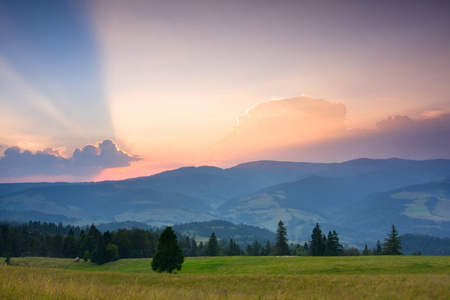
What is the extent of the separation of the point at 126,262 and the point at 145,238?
96.0 ft

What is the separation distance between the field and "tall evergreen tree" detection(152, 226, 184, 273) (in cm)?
752

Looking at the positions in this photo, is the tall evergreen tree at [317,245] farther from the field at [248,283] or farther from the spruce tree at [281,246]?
the field at [248,283]

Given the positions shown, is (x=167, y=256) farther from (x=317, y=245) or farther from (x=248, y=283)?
(x=317, y=245)

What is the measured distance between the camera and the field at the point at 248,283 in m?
10.7

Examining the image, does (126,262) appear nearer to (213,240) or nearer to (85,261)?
(85,261)

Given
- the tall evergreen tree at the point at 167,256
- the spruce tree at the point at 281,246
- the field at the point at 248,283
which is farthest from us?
the spruce tree at the point at 281,246

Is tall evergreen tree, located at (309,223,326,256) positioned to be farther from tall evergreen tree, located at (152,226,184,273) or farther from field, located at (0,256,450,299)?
tall evergreen tree, located at (152,226,184,273)

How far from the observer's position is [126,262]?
80188 mm

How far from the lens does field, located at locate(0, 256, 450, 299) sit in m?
10.7

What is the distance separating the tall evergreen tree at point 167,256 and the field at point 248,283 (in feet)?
24.7

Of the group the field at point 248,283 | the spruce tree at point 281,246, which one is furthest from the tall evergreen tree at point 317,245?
the field at point 248,283

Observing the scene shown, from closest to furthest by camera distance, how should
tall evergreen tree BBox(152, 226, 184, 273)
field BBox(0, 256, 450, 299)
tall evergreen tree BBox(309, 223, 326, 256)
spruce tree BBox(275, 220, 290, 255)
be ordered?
field BBox(0, 256, 450, 299) < tall evergreen tree BBox(152, 226, 184, 273) < tall evergreen tree BBox(309, 223, 326, 256) < spruce tree BBox(275, 220, 290, 255)

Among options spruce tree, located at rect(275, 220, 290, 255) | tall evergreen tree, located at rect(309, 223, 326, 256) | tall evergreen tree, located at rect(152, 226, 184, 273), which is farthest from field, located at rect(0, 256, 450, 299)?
tall evergreen tree, located at rect(309, 223, 326, 256)

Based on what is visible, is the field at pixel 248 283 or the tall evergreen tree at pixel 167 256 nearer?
the field at pixel 248 283
